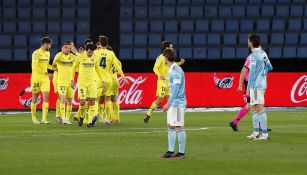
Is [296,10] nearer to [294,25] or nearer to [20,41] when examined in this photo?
[294,25]

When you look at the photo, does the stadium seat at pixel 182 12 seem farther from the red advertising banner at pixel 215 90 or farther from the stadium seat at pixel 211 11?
the red advertising banner at pixel 215 90

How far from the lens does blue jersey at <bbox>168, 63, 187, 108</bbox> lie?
1245 cm

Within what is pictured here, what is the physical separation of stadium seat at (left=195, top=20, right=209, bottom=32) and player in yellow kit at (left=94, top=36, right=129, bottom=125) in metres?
13.9

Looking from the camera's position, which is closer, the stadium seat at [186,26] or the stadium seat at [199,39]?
the stadium seat at [199,39]

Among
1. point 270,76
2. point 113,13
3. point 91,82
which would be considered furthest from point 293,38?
point 91,82

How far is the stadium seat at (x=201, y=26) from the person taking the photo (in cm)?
3516

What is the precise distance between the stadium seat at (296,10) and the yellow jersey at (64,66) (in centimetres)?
1500

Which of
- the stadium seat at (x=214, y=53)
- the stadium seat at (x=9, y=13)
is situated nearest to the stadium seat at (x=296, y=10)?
the stadium seat at (x=214, y=53)

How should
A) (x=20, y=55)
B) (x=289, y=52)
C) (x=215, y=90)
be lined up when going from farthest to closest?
1. (x=289, y=52)
2. (x=20, y=55)
3. (x=215, y=90)

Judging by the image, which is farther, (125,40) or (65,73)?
(125,40)

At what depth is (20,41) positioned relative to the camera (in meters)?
34.7

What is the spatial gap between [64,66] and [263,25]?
47.5 feet

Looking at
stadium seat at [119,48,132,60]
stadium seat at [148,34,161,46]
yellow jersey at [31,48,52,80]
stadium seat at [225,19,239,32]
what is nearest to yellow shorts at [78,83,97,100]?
yellow jersey at [31,48,52,80]

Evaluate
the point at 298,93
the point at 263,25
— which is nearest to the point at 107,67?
the point at 298,93
